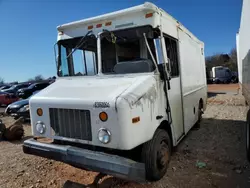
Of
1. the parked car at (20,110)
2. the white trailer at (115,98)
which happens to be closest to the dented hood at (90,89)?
the white trailer at (115,98)

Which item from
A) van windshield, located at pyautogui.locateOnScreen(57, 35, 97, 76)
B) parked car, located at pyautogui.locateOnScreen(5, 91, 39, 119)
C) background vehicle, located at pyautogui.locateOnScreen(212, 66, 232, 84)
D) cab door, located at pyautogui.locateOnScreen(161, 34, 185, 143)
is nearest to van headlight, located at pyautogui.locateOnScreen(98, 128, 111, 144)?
van windshield, located at pyautogui.locateOnScreen(57, 35, 97, 76)

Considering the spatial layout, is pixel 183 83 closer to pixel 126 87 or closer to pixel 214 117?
pixel 126 87

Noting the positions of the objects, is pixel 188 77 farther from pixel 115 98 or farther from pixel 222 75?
pixel 222 75

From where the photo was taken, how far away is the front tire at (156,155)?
10.5ft

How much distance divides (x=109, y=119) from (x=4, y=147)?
15.7 ft

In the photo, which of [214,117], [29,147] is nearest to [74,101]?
[29,147]

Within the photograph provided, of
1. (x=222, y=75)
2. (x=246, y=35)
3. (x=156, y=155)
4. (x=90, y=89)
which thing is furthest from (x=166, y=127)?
(x=222, y=75)

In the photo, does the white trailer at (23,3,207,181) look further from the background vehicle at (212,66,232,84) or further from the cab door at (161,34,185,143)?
the background vehicle at (212,66,232,84)

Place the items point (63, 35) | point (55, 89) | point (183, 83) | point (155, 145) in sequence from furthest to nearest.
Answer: point (183, 83) < point (63, 35) < point (55, 89) < point (155, 145)

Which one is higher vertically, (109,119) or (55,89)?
(55,89)

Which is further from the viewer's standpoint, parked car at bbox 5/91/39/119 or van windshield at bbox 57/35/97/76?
parked car at bbox 5/91/39/119

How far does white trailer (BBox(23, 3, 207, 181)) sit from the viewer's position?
2.86 meters

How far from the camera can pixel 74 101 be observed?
3127 millimetres

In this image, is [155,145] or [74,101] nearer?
[74,101]
